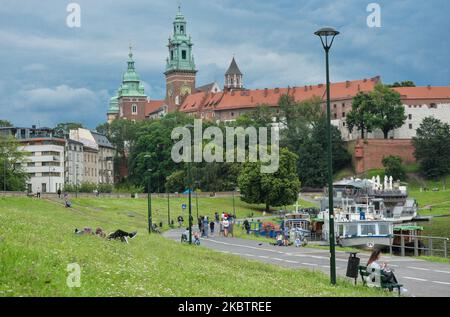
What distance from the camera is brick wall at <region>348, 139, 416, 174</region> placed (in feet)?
519

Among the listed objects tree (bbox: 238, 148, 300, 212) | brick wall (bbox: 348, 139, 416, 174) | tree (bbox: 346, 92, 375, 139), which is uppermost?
tree (bbox: 346, 92, 375, 139)

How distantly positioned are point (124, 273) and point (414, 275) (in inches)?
478

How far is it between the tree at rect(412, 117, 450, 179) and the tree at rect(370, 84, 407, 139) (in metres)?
5.96

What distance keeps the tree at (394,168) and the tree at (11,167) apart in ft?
203

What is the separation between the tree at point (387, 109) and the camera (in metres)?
158

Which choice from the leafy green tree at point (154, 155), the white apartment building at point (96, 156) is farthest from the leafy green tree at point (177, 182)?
the white apartment building at point (96, 156)

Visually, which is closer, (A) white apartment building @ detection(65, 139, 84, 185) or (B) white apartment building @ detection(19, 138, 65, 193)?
(B) white apartment building @ detection(19, 138, 65, 193)

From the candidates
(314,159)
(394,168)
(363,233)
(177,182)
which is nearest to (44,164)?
(177,182)

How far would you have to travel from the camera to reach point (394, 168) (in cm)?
15025

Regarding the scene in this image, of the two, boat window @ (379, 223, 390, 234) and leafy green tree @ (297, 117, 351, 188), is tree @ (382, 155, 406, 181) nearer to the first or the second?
leafy green tree @ (297, 117, 351, 188)

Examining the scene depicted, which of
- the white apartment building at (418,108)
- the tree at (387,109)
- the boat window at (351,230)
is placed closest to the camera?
the boat window at (351,230)

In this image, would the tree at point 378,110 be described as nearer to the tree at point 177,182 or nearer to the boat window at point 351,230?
the tree at point 177,182

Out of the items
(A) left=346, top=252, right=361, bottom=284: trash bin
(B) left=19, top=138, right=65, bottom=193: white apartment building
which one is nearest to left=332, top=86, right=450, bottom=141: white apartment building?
(B) left=19, top=138, right=65, bottom=193: white apartment building

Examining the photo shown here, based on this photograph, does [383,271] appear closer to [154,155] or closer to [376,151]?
[154,155]
